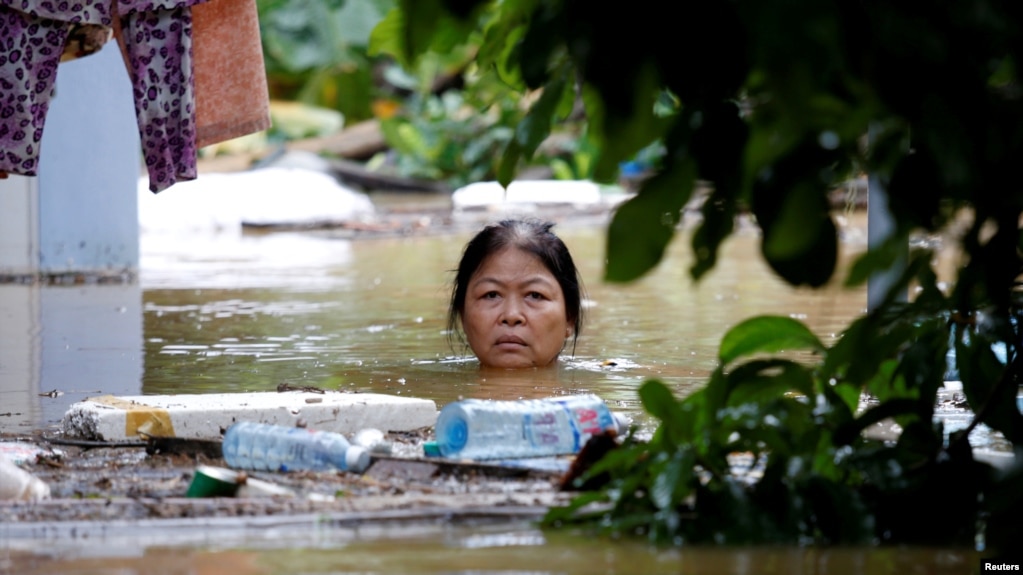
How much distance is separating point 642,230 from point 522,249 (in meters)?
3.24

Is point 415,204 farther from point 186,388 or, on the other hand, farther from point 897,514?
point 897,514

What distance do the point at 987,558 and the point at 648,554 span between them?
610 millimetres

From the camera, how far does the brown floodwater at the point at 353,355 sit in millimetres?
2500

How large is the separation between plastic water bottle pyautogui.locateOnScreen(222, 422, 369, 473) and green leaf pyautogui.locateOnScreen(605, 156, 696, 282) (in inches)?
48.8

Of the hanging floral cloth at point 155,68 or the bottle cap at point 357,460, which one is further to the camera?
the hanging floral cloth at point 155,68

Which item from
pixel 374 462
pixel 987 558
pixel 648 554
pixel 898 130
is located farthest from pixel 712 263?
pixel 374 462

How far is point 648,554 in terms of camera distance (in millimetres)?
2551

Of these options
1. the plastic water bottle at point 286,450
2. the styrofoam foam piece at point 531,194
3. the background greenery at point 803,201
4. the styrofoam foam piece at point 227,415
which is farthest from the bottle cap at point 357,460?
the styrofoam foam piece at point 531,194

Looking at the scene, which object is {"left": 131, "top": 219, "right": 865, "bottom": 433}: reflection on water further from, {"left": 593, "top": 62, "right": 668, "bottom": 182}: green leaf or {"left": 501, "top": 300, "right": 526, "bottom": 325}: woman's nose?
{"left": 593, "top": 62, "right": 668, "bottom": 182}: green leaf

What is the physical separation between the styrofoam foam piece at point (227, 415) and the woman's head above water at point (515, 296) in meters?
1.50

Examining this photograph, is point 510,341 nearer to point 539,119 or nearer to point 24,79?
point 24,79

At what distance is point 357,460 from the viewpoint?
10.6 feet

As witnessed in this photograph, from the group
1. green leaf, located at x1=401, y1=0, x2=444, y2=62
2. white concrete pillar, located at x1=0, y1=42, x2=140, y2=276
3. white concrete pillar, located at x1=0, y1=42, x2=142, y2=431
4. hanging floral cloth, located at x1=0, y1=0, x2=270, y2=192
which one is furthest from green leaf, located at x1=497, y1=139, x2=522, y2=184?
white concrete pillar, located at x1=0, y1=42, x2=140, y2=276

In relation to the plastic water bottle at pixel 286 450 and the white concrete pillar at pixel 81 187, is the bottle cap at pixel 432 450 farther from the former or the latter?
the white concrete pillar at pixel 81 187
